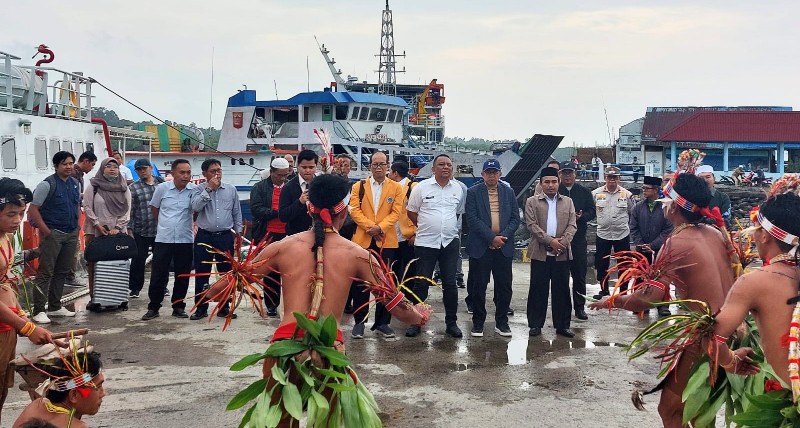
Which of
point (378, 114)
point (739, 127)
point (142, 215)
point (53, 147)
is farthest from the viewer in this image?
point (739, 127)

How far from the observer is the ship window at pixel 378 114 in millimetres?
30953

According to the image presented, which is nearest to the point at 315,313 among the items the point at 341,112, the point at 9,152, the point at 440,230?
the point at 440,230

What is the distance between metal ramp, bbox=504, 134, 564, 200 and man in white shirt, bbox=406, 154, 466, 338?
638 inches

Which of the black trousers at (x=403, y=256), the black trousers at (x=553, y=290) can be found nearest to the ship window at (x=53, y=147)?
the black trousers at (x=403, y=256)

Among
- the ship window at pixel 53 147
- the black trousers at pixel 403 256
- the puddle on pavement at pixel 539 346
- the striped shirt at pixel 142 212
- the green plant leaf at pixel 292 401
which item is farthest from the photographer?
the ship window at pixel 53 147

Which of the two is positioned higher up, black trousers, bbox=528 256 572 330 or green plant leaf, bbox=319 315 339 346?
green plant leaf, bbox=319 315 339 346

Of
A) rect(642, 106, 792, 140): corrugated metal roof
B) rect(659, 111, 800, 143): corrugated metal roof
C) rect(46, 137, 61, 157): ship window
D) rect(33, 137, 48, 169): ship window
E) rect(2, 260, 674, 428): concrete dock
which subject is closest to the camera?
rect(2, 260, 674, 428): concrete dock

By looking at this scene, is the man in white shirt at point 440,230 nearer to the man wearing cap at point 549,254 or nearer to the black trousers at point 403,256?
the black trousers at point 403,256

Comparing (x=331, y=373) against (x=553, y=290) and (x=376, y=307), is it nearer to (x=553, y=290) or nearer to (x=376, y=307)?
(x=376, y=307)

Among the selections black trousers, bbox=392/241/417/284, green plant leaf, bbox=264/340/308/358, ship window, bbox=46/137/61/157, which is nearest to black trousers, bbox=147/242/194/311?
black trousers, bbox=392/241/417/284

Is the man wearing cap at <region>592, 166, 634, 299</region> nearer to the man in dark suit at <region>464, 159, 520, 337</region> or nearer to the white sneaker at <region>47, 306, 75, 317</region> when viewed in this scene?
the man in dark suit at <region>464, 159, 520, 337</region>

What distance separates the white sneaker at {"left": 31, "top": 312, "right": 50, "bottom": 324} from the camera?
8.80 m

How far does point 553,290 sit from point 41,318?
18.9ft

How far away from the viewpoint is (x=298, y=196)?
8.69 metres
